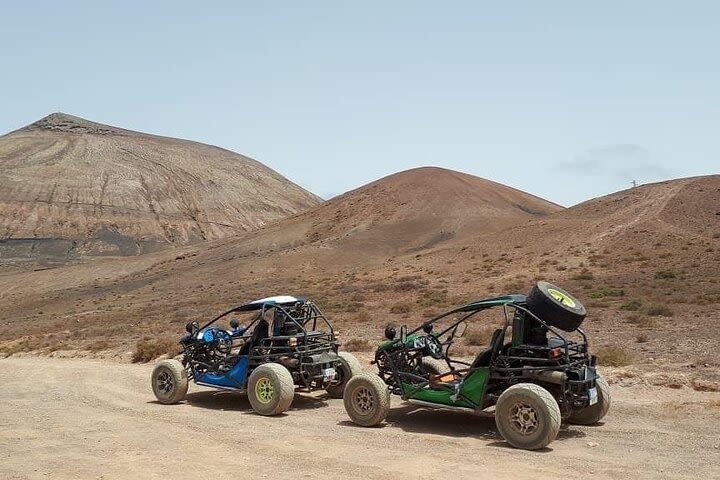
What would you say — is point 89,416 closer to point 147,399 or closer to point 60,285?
point 147,399

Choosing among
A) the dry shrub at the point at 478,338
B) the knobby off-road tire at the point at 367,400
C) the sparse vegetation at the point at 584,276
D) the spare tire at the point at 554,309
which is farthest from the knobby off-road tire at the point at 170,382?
the sparse vegetation at the point at 584,276

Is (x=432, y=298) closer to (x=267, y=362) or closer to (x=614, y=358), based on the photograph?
(x=614, y=358)

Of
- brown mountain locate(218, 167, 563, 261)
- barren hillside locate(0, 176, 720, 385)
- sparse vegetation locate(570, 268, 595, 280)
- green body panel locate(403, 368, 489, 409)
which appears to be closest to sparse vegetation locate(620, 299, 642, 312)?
barren hillside locate(0, 176, 720, 385)

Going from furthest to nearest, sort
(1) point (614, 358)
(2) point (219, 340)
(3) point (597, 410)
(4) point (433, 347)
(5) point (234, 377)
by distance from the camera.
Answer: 1. (1) point (614, 358)
2. (2) point (219, 340)
3. (5) point (234, 377)
4. (4) point (433, 347)
5. (3) point (597, 410)

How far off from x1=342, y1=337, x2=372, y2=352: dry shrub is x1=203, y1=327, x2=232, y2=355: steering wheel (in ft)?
21.8

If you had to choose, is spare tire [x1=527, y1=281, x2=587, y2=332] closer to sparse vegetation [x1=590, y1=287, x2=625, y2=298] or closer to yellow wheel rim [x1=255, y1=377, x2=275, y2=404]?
yellow wheel rim [x1=255, y1=377, x2=275, y2=404]

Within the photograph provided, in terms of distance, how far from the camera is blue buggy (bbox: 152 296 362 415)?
11.2 meters

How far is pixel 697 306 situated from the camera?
82.0 feet

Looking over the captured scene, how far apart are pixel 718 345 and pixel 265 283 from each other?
36.1 m

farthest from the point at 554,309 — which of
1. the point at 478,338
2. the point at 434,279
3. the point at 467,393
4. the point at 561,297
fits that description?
the point at 434,279

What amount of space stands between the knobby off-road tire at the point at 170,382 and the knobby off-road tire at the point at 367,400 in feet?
12.1

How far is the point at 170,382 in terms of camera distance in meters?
12.5

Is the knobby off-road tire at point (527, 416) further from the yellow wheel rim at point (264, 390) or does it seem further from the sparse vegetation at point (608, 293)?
the sparse vegetation at point (608, 293)

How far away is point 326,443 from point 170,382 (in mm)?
4590
